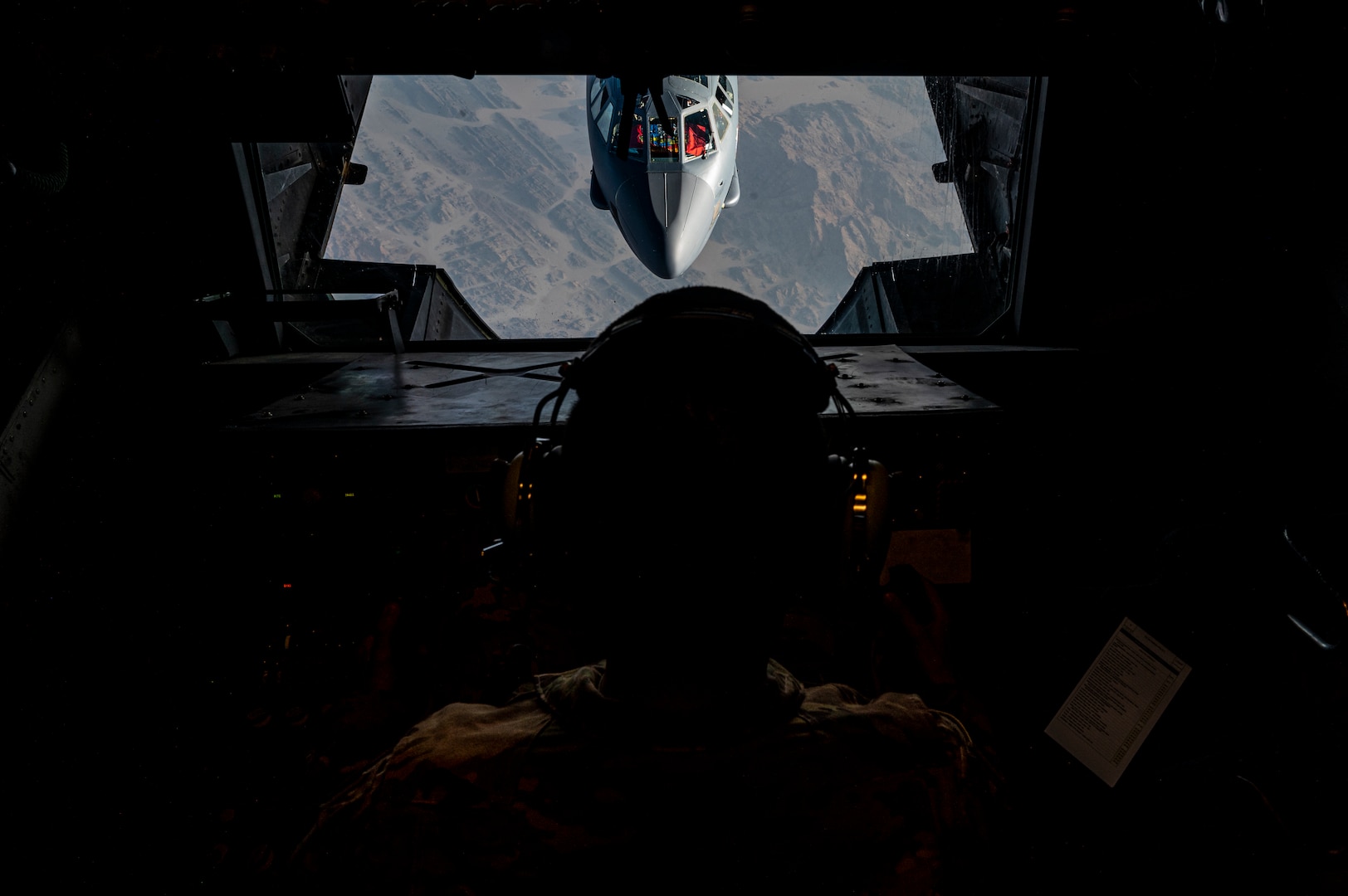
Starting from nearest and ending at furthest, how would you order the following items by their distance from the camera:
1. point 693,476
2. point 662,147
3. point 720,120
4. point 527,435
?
point 693,476
point 527,435
point 662,147
point 720,120

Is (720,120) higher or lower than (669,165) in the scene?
higher

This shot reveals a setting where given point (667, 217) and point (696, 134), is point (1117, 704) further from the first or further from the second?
point (696, 134)

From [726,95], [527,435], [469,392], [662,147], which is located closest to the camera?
[527,435]

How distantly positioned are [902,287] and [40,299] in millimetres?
4808

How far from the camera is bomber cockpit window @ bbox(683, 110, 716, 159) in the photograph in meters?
6.41

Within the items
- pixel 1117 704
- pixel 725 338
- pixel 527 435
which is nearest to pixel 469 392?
pixel 527 435

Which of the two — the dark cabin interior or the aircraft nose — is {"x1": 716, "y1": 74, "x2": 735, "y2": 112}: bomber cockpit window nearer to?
the aircraft nose

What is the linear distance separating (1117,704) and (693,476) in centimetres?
176

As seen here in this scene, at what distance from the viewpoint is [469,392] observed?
2.09 meters

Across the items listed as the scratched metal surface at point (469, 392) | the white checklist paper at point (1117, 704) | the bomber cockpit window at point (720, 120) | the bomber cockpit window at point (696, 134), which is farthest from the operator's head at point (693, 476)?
the bomber cockpit window at point (720, 120)

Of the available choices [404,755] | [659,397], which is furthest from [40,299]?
[659,397]

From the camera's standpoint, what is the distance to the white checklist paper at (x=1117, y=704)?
5.73 feet

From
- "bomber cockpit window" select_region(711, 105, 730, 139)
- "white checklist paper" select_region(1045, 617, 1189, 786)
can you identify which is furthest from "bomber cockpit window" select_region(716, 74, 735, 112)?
"white checklist paper" select_region(1045, 617, 1189, 786)

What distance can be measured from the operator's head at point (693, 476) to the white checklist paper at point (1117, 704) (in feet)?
5.01
